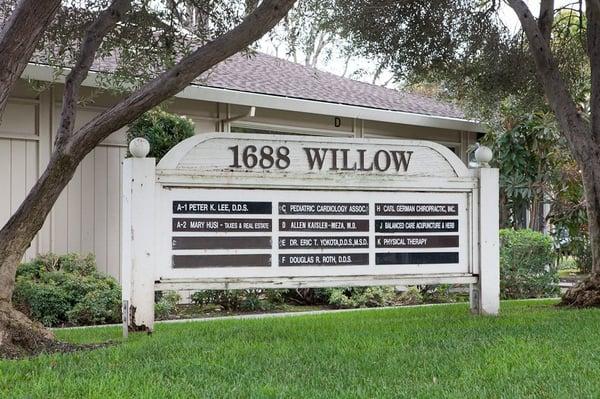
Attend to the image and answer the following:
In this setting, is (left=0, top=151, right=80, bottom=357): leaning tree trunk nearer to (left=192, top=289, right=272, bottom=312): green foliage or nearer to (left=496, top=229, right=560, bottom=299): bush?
(left=192, top=289, right=272, bottom=312): green foliage

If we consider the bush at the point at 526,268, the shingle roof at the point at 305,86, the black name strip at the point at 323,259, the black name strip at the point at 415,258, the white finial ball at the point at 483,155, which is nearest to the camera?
the black name strip at the point at 323,259

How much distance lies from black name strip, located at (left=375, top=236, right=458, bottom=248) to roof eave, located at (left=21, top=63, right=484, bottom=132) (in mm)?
4674

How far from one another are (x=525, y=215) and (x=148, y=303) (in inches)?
504

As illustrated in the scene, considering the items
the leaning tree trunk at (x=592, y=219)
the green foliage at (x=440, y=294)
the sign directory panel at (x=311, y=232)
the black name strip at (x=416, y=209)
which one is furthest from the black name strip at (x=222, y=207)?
the green foliage at (x=440, y=294)

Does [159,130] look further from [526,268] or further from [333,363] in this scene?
[526,268]

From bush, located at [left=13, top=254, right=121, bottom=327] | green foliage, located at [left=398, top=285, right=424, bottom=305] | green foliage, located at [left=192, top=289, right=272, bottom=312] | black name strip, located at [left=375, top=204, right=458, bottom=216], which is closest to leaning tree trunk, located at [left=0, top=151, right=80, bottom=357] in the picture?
bush, located at [left=13, top=254, right=121, bottom=327]

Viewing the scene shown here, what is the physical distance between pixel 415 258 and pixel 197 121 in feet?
19.3

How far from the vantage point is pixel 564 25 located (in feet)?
42.2

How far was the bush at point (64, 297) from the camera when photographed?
A: 9742 millimetres

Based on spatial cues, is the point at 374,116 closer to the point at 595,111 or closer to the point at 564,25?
the point at 564,25

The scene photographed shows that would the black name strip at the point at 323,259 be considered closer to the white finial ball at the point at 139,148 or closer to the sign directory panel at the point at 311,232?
the sign directory panel at the point at 311,232

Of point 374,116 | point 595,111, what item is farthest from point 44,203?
point 374,116

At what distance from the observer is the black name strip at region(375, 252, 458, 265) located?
8547 mm

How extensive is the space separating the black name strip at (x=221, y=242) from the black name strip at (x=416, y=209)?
1408mm
